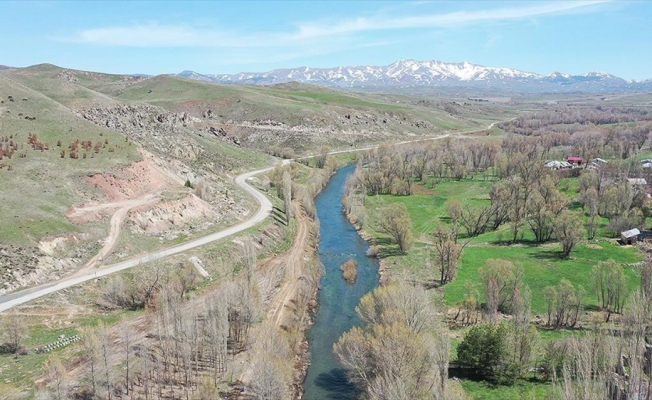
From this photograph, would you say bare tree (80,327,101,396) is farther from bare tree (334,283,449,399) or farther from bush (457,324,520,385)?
bush (457,324,520,385)

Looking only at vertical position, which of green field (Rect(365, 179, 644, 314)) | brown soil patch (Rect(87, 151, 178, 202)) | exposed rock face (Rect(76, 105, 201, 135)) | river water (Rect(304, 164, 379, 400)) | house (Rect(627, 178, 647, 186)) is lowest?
river water (Rect(304, 164, 379, 400))

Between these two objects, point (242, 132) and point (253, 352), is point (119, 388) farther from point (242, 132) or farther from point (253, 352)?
point (242, 132)

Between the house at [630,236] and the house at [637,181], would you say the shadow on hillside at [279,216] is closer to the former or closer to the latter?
the house at [630,236]

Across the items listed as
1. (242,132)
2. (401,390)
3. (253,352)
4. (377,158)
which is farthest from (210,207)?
(242,132)

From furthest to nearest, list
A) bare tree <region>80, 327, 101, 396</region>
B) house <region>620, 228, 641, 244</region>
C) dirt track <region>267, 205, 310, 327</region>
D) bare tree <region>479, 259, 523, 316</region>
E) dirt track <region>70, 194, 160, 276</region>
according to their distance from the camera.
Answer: house <region>620, 228, 641, 244</region>, dirt track <region>70, 194, 160, 276</region>, dirt track <region>267, 205, 310, 327</region>, bare tree <region>479, 259, 523, 316</region>, bare tree <region>80, 327, 101, 396</region>

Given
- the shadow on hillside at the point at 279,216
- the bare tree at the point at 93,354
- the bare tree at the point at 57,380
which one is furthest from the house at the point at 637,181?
the bare tree at the point at 57,380

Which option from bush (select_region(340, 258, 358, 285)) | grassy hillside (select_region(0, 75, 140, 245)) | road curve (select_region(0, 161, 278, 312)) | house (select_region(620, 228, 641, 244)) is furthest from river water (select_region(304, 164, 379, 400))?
house (select_region(620, 228, 641, 244))

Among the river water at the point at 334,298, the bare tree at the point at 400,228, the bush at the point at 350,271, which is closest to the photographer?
the river water at the point at 334,298

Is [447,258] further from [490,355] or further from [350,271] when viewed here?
[490,355]
